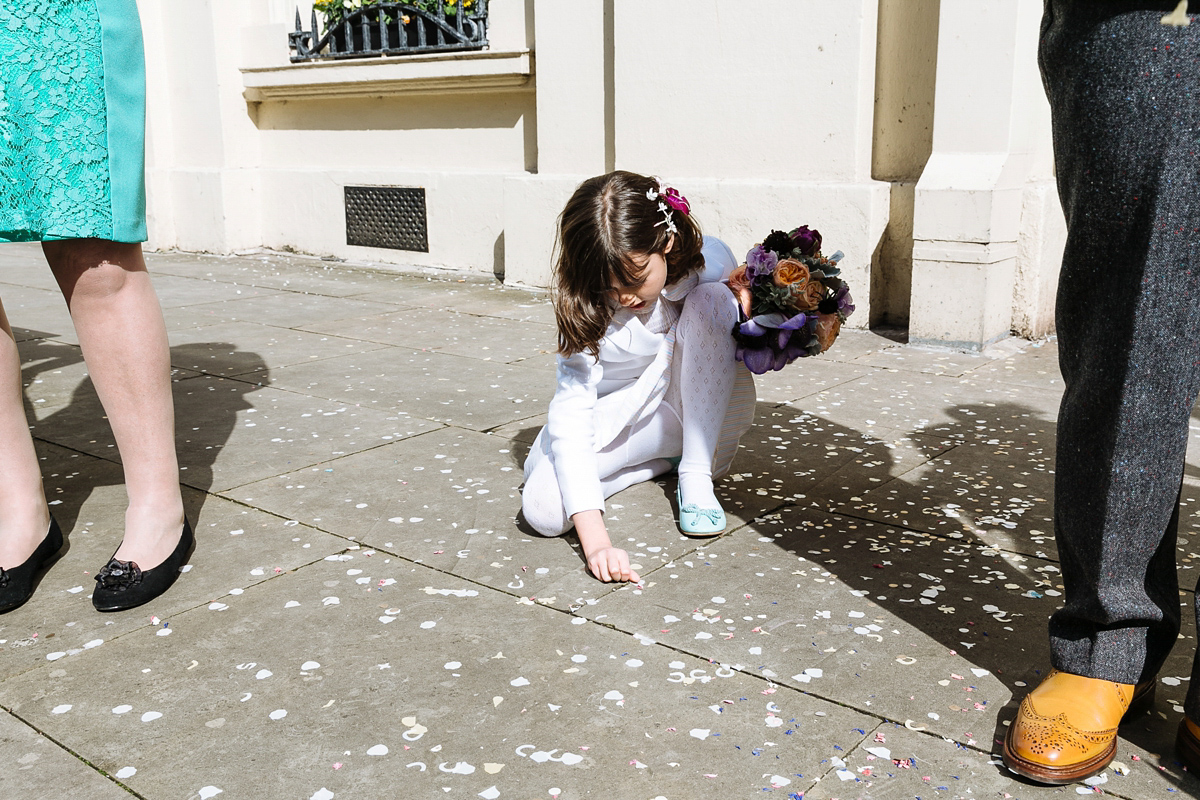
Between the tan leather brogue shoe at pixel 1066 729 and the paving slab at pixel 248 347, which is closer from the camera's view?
the tan leather brogue shoe at pixel 1066 729

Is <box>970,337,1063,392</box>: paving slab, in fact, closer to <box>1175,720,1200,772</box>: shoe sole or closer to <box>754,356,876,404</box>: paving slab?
<box>754,356,876,404</box>: paving slab

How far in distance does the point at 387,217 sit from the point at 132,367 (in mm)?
5635

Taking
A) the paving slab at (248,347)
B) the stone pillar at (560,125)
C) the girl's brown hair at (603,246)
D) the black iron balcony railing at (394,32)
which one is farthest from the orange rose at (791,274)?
the black iron balcony railing at (394,32)

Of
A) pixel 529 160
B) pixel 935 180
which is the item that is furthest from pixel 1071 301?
pixel 529 160

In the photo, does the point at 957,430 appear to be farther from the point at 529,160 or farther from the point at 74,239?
the point at 529,160

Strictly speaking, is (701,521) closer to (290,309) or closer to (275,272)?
(290,309)

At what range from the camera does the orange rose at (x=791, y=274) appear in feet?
8.25

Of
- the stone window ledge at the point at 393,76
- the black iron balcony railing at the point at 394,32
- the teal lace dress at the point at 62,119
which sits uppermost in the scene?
the black iron balcony railing at the point at 394,32

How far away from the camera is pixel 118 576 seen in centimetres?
226

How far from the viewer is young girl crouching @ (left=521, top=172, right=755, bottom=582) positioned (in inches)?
97.0

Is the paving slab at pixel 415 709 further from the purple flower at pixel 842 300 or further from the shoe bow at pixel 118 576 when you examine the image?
the purple flower at pixel 842 300

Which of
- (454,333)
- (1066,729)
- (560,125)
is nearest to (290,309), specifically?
(454,333)

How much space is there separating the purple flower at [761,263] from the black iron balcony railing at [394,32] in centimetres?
488

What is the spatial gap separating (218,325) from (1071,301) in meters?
4.88
